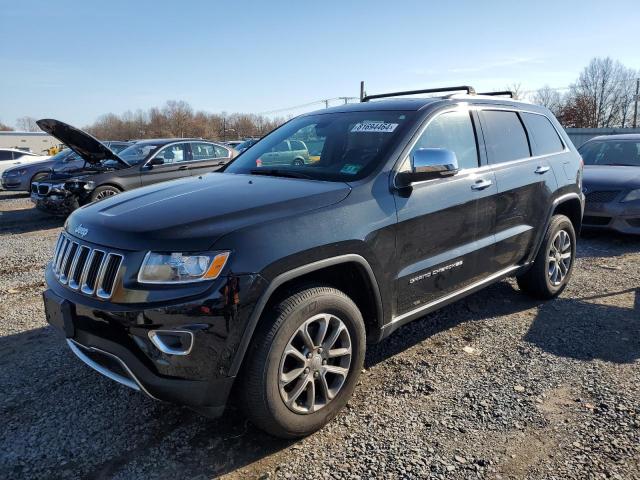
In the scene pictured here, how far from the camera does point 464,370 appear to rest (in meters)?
3.53

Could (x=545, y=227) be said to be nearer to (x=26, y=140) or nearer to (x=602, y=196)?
(x=602, y=196)

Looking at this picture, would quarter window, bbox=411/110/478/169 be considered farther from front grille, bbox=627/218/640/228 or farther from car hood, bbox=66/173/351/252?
front grille, bbox=627/218/640/228

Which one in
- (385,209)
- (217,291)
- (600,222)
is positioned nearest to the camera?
(217,291)

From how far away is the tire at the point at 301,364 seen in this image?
96.7 inches

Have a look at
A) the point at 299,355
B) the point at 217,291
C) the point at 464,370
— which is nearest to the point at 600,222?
the point at 464,370

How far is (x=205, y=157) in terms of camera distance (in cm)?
1067

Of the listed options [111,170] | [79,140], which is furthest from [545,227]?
[111,170]

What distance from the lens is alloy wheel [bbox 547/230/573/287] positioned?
4824 mm

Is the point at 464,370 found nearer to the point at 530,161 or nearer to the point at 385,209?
the point at 385,209

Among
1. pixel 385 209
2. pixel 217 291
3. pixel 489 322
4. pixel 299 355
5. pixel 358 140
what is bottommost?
pixel 489 322

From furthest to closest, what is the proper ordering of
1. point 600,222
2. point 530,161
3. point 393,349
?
1. point 600,222
2. point 530,161
3. point 393,349

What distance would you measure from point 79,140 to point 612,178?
8.61 meters

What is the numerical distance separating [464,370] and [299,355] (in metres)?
1.47

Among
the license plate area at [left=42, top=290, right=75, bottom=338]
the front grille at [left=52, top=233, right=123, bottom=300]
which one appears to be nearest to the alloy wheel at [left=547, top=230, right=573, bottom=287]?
the front grille at [left=52, top=233, right=123, bottom=300]
